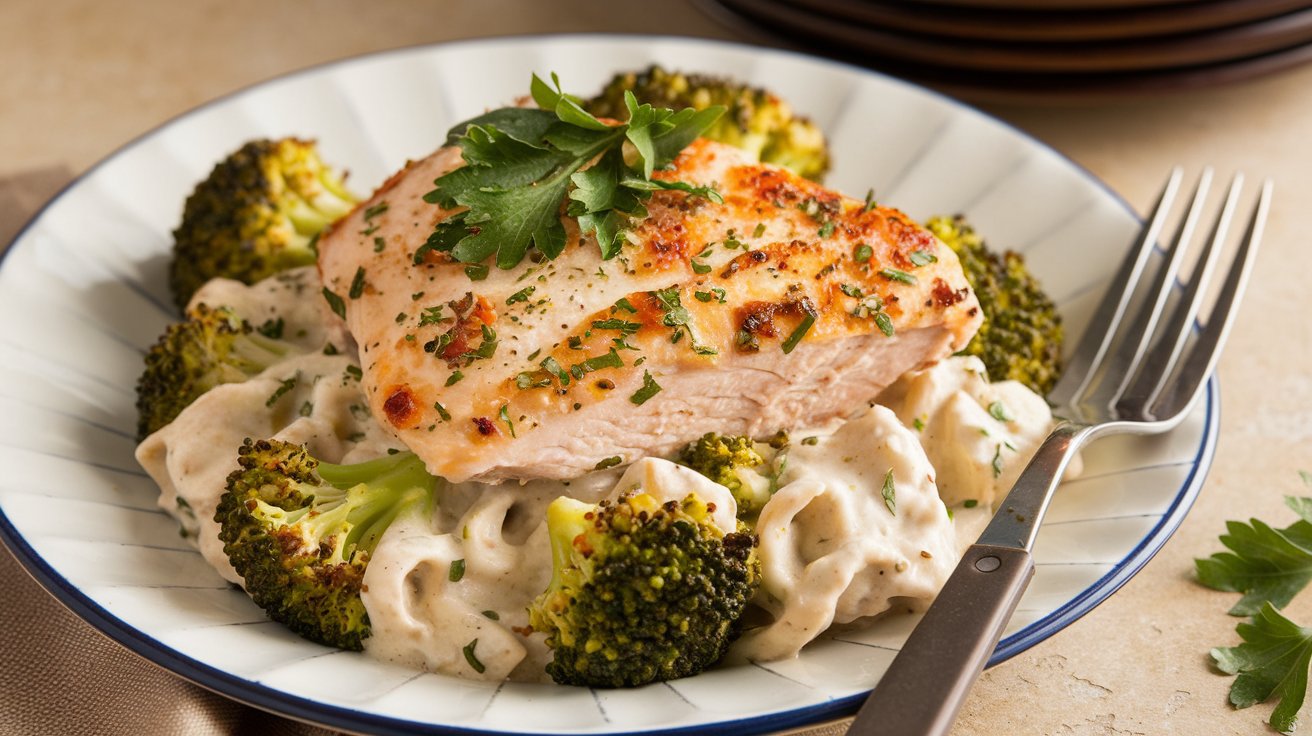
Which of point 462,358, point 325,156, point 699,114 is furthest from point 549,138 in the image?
point 325,156

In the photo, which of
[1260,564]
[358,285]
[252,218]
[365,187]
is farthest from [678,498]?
[365,187]

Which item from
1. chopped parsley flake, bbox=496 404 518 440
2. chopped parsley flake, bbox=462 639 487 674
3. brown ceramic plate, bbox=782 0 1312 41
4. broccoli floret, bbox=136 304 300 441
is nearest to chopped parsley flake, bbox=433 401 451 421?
chopped parsley flake, bbox=496 404 518 440

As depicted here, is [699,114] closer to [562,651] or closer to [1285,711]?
[562,651]

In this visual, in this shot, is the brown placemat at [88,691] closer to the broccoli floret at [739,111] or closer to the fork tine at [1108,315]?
the fork tine at [1108,315]

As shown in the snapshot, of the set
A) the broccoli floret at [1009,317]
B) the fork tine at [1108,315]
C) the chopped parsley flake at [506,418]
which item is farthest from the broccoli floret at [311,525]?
the fork tine at [1108,315]

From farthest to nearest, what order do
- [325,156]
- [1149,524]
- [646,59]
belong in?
1. [646,59]
2. [325,156]
3. [1149,524]
